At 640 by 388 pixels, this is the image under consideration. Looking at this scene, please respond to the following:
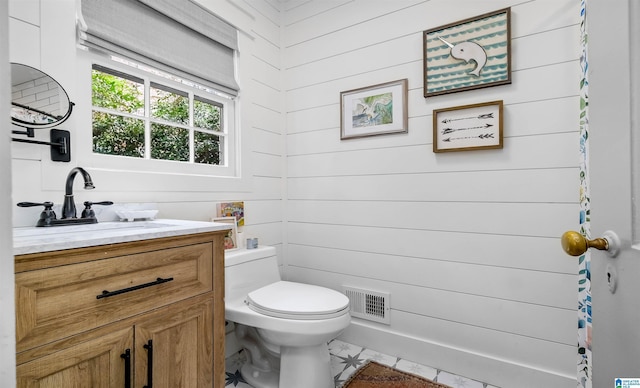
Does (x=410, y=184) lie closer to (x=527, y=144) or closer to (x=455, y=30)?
(x=527, y=144)

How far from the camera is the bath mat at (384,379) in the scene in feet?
5.39

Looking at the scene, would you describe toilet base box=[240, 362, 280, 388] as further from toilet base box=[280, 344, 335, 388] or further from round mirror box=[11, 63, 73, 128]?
round mirror box=[11, 63, 73, 128]

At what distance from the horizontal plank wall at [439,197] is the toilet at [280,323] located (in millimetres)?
534

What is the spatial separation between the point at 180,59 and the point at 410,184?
1.46 meters

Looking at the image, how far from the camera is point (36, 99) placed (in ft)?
3.84

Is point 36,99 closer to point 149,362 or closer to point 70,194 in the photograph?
point 70,194


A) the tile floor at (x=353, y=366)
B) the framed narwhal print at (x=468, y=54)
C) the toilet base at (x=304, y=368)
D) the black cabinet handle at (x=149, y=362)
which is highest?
the framed narwhal print at (x=468, y=54)

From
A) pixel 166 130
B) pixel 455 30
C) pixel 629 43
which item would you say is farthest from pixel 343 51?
pixel 629 43

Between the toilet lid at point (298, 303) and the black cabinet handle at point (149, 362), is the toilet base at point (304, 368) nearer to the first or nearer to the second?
the toilet lid at point (298, 303)

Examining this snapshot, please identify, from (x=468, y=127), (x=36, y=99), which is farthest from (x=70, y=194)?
(x=468, y=127)

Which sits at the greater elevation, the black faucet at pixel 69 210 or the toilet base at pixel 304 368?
the black faucet at pixel 69 210

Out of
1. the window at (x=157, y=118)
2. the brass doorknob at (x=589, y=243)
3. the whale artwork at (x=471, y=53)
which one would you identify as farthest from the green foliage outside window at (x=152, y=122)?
the brass doorknob at (x=589, y=243)

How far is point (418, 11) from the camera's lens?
6.03 ft

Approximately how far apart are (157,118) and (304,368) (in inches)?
58.3
